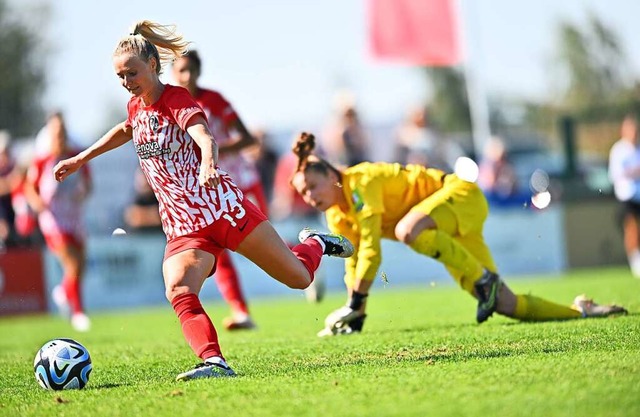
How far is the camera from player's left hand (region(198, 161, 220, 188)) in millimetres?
6035

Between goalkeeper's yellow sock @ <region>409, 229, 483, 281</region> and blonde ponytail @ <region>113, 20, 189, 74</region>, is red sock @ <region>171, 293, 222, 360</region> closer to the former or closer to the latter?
blonde ponytail @ <region>113, 20, 189, 74</region>

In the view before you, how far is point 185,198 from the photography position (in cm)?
677

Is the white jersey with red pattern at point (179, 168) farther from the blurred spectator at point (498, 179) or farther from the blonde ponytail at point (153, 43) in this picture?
the blurred spectator at point (498, 179)

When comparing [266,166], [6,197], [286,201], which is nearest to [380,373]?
[286,201]

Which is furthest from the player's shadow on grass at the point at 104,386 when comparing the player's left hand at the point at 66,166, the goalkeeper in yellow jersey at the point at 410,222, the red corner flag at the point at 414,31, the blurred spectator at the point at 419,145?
the red corner flag at the point at 414,31

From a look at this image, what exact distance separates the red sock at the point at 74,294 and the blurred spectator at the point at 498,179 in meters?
8.58

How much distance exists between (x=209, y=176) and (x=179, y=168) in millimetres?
740

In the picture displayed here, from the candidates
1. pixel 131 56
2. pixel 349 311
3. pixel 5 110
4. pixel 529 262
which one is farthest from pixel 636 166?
pixel 5 110

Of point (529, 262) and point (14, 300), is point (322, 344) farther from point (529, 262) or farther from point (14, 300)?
point (529, 262)

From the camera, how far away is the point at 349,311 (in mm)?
8812

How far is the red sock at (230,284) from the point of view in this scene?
10.6 metres

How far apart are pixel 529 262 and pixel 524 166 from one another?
20.0ft

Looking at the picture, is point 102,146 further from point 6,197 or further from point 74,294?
point 6,197

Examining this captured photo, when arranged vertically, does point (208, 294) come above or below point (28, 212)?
below
